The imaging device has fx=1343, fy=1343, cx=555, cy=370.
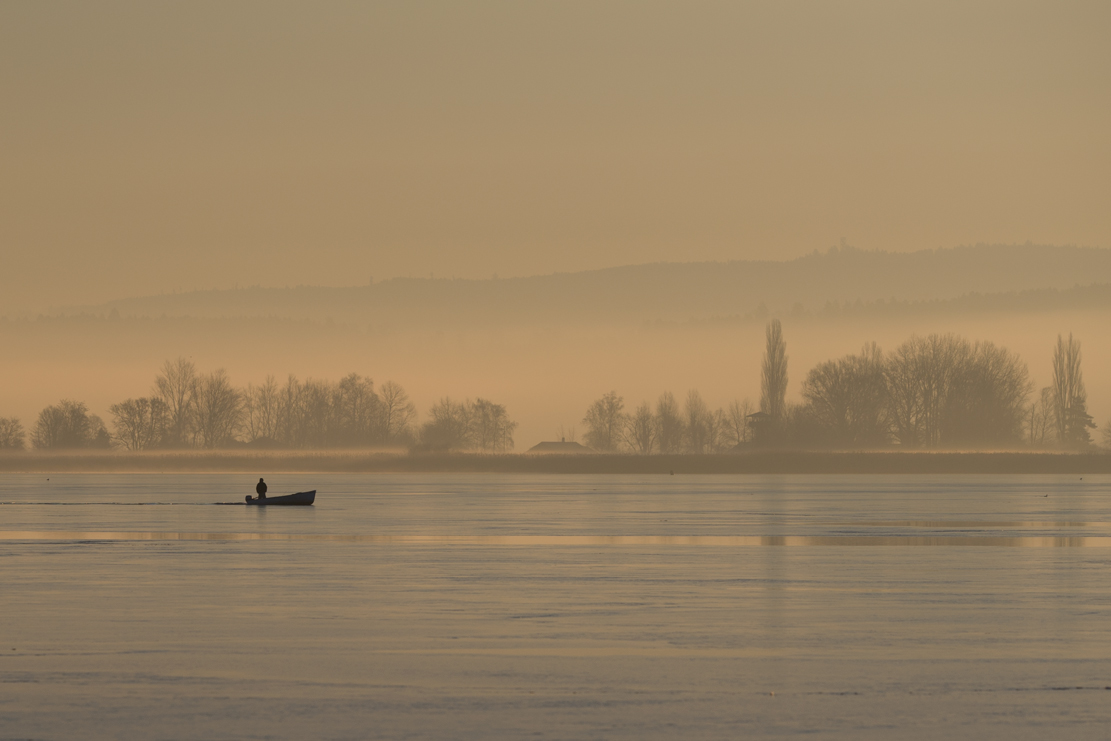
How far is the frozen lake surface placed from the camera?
14406 mm

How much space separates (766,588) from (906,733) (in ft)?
46.4

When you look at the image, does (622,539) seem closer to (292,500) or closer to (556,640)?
(556,640)

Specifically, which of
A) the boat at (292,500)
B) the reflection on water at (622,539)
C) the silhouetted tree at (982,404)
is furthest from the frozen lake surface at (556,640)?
the silhouetted tree at (982,404)

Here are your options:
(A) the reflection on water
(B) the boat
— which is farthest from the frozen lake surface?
(B) the boat

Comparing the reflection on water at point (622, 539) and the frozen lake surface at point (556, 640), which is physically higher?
the reflection on water at point (622, 539)

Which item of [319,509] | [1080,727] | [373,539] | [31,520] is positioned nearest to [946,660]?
[1080,727]

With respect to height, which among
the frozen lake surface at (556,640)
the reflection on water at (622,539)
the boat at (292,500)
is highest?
the boat at (292,500)

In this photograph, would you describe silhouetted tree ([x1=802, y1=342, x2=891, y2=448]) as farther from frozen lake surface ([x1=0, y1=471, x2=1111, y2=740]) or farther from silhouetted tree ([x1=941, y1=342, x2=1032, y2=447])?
frozen lake surface ([x1=0, y1=471, x2=1111, y2=740])

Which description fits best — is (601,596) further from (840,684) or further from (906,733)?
(906,733)

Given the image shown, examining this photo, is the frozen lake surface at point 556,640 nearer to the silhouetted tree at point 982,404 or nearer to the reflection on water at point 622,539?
the reflection on water at point 622,539

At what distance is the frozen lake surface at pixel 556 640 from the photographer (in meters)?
14.4

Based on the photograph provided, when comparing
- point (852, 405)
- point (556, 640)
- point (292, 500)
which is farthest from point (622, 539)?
point (852, 405)

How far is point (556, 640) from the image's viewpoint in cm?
2002

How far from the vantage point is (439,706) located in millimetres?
15055
